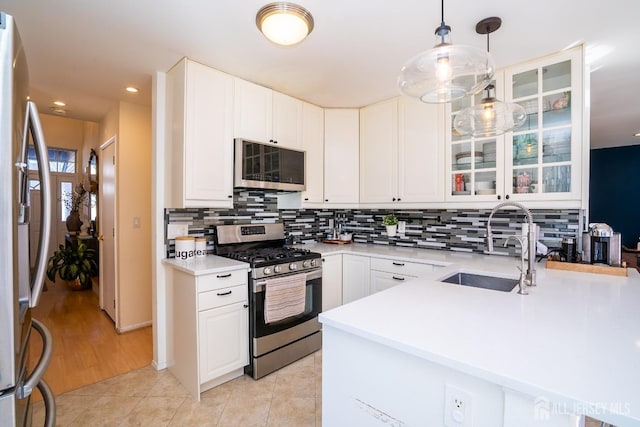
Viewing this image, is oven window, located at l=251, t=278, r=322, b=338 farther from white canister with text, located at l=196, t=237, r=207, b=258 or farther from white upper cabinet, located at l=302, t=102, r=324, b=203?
white upper cabinet, located at l=302, t=102, r=324, b=203

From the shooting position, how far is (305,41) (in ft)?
6.70

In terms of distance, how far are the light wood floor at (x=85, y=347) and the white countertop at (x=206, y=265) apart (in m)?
1.04

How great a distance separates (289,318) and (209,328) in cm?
65

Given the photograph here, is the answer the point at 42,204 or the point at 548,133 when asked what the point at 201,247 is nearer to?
the point at 42,204

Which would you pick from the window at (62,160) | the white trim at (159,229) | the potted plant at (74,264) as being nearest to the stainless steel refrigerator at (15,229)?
the white trim at (159,229)

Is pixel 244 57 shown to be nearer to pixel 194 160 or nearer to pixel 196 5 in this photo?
pixel 196 5

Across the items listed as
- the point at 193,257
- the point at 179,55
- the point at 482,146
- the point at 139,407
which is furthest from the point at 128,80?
the point at 482,146

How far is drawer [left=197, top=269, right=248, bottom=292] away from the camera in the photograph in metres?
2.07

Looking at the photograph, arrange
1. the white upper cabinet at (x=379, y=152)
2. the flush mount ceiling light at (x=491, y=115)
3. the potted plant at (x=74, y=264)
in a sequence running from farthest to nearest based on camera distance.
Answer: the potted plant at (x=74, y=264), the white upper cabinet at (x=379, y=152), the flush mount ceiling light at (x=491, y=115)

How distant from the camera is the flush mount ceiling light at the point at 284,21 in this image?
62.8 inches

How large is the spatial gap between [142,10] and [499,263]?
2.94m

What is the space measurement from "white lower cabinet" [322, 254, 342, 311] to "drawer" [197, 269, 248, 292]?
929 mm

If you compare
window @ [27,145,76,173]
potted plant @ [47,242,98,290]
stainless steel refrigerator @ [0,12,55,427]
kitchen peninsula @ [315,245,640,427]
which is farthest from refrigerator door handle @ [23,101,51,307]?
window @ [27,145,76,173]

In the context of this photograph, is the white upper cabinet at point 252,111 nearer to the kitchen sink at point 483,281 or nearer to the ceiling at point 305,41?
the ceiling at point 305,41
